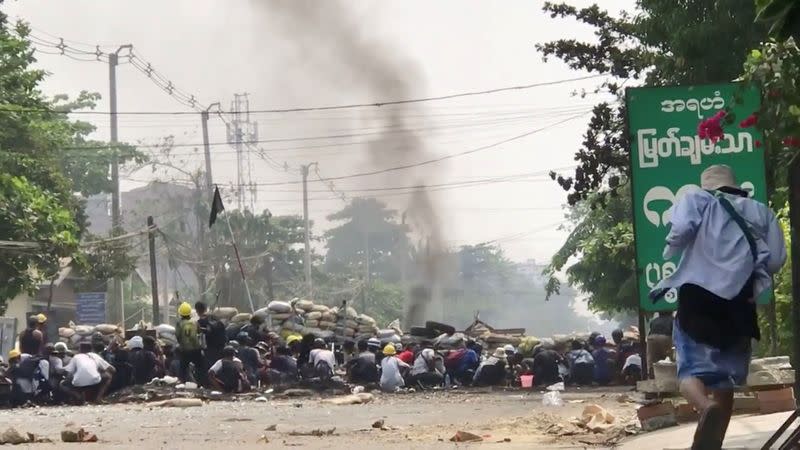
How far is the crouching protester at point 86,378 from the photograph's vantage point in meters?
22.2

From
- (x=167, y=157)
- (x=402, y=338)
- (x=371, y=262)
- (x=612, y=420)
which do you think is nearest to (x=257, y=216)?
(x=167, y=157)

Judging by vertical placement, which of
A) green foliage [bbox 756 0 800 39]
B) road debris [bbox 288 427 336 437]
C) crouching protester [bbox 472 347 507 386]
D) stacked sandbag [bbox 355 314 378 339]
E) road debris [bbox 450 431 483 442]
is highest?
green foliage [bbox 756 0 800 39]

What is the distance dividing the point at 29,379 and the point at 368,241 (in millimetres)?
48536

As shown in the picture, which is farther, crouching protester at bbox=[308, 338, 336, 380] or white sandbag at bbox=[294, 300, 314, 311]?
white sandbag at bbox=[294, 300, 314, 311]

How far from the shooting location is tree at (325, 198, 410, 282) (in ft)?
221

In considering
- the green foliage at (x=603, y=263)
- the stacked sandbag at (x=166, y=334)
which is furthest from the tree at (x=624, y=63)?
the stacked sandbag at (x=166, y=334)

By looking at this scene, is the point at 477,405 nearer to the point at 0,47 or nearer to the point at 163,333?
the point at 163,333

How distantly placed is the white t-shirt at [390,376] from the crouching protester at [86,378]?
4.71 m

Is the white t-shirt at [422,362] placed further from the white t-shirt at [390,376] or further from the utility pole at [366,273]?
the utility pole at [366,273]

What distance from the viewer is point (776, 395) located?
9922mm

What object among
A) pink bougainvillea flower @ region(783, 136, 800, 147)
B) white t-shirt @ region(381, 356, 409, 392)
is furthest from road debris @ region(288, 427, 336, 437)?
white t-shirt @ region(381, 356, 409, 392)

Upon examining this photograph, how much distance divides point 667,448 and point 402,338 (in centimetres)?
2442

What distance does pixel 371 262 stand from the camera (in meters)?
73.7

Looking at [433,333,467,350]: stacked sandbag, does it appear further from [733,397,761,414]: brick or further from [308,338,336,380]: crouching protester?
[733,397,761,414]: brick
